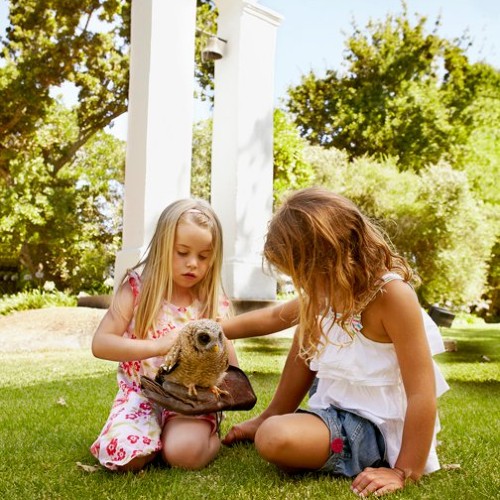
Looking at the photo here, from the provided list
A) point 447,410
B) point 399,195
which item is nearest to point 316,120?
point 399,195

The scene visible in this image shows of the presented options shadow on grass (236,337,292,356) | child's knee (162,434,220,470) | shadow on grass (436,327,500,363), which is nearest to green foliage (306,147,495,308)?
shadow on grass (436,327,500,363)

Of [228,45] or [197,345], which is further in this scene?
[228,45]

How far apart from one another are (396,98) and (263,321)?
77.5 ft

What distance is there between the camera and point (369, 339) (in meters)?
2.28

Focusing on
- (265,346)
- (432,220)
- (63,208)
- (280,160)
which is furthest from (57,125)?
(265,346)

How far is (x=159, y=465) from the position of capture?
2.45 m

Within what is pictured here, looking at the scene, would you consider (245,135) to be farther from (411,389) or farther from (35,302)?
(35,302)

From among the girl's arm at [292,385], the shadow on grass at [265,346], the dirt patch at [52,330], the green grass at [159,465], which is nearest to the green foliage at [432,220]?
the shadow on grass at [265,346]

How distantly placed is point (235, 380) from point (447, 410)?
1735mm

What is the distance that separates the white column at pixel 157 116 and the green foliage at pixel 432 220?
9.88 m

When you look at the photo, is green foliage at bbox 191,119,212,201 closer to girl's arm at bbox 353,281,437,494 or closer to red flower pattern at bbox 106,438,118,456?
red flower pattern at bbox 106,438,118,456

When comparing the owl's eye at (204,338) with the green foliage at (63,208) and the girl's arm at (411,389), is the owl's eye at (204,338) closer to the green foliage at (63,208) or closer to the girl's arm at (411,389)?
the girl's arm at (411,389)

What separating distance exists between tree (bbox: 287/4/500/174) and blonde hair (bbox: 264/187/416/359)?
22122mm

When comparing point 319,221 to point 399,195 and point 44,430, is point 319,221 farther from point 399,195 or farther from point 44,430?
point 399,195
